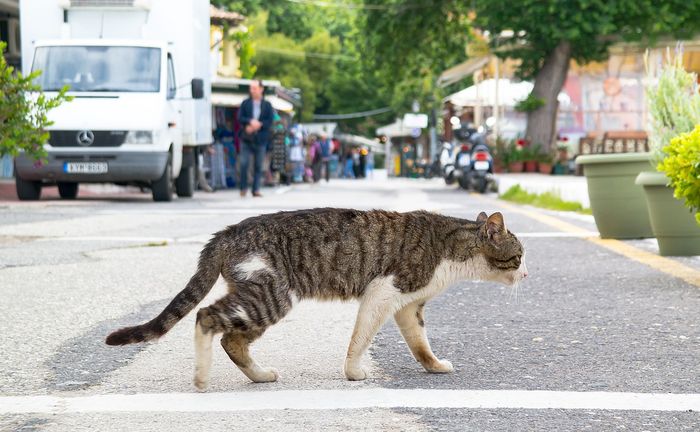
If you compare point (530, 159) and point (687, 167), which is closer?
point (687, 167)

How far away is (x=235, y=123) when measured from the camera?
33.1 metres

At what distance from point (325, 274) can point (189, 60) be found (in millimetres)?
17166

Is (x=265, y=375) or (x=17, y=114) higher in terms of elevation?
(x=17, y=114)

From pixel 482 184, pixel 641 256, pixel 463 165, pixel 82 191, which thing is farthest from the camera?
pixel 463 165

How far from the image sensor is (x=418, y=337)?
5297mm

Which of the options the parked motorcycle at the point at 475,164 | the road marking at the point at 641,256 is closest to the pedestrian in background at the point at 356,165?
the parked motorcycle at the point at 475,164

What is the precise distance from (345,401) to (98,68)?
51.6 ft

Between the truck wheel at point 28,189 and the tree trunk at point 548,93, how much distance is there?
16.1m

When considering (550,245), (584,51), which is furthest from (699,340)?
(584,51)

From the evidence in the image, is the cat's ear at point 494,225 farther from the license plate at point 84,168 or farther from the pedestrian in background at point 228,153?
the pedestrian in background at point 228,153

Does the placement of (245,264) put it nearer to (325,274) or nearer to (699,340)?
(325,274)

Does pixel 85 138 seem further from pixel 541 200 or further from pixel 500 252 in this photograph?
A: pixel 500 252

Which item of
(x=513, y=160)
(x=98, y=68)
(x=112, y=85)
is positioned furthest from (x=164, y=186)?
(x=513, y=160)

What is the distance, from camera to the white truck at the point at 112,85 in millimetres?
18969
